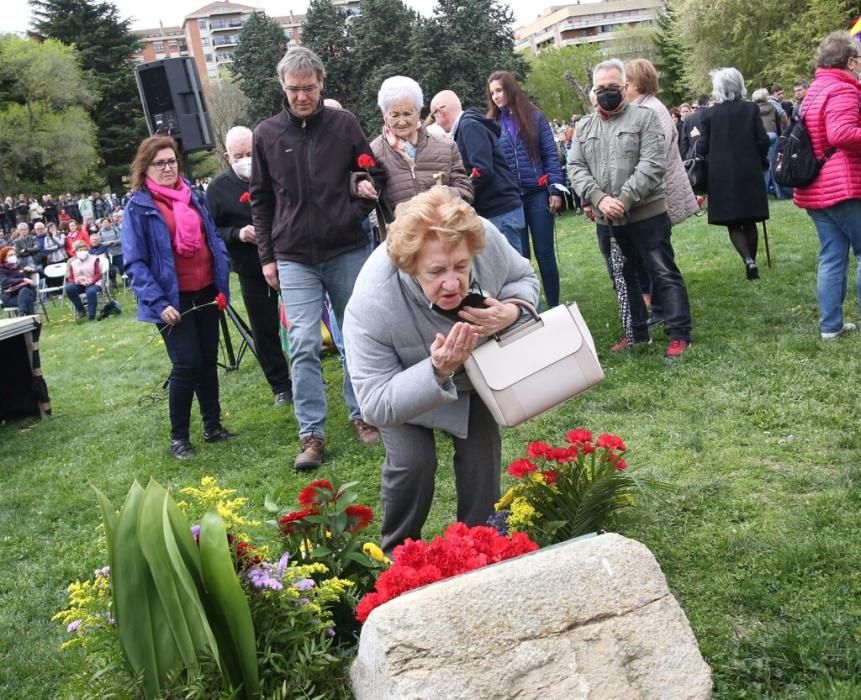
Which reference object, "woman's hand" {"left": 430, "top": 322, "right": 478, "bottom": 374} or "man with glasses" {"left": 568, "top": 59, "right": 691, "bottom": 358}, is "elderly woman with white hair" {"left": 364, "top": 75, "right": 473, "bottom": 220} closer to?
"man with glasses" {"left": 568, "top": 59, "right": 691, "bottom": 358}

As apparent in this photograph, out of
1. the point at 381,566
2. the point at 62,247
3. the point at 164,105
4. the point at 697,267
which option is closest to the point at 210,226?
the point at 381,566

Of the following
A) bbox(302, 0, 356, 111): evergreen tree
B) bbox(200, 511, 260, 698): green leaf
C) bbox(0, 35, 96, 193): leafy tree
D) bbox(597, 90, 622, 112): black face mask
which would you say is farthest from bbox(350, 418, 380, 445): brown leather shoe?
bbox(0, 35, 96, 193): leafy tree

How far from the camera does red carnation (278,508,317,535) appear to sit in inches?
119

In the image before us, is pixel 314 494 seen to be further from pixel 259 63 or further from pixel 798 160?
pixel 259 63

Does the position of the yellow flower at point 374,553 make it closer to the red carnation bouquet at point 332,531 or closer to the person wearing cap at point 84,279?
the red carnation bouquet at point 332,531

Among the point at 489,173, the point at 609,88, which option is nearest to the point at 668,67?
the point at 489,173

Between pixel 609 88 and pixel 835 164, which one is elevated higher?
pixel 609 88

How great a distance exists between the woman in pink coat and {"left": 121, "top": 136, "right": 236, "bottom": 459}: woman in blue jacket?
3817mm

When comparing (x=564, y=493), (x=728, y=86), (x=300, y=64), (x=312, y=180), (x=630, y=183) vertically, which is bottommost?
(x=564, y=493)

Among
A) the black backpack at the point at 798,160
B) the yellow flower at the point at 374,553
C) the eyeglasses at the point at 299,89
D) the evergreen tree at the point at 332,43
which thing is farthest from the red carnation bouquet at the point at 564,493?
the evergreen tree at the point at 332,43

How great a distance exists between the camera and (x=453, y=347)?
2896 mm

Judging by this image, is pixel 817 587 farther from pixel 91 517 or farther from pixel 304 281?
pixel 91 517

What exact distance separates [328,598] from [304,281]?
114 inches

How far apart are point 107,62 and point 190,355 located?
52.4m
